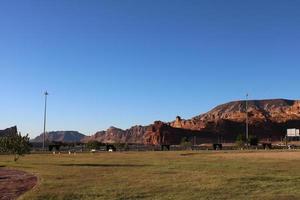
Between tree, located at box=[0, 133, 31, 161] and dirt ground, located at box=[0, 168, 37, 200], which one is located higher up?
tree, located at box=[0, 133, 31, 161]

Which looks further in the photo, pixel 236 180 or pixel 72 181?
pixel 72 181

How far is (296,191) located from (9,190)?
15574mm

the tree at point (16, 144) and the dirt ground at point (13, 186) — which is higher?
the tree at point (16, 144)

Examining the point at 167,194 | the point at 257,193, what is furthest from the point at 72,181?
the point at 257,193

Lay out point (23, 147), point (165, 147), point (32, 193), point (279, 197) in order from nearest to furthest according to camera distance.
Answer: point (279, 197), point (32, 193), point (23, 147), point (165, 147)

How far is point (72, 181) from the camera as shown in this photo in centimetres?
3064

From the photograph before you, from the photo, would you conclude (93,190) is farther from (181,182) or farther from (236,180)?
(236,180)

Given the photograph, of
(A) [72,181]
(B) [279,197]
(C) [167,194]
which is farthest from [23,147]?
(B) [279,197]

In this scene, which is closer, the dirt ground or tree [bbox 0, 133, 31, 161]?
the dirt ground

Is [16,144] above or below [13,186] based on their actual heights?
above

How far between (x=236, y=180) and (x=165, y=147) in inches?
4129

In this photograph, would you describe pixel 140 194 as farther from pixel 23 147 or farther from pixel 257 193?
pixel 23 147

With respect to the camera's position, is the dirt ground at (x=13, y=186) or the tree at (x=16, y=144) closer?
the dirt ground at (x=13, y=186)

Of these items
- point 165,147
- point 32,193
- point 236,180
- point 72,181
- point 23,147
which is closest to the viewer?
point 32,193
